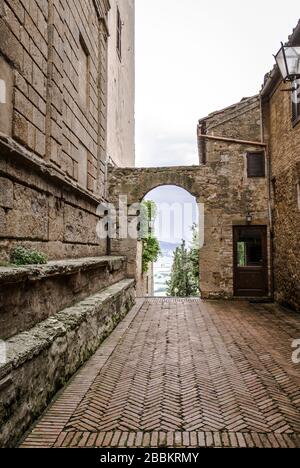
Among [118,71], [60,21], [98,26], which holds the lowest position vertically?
[60,21]

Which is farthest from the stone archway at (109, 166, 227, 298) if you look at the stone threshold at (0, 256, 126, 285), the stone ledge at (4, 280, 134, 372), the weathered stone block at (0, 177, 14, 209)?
the weathered stone block at (0, 177, 14, 209)

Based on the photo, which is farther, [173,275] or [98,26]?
[173,275]

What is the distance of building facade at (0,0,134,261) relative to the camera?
408cm

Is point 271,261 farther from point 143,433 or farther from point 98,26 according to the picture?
point 143,433

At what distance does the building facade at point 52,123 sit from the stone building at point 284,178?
15.7ft

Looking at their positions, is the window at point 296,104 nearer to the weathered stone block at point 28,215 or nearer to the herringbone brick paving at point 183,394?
the herringbone brick paving at point 183,394

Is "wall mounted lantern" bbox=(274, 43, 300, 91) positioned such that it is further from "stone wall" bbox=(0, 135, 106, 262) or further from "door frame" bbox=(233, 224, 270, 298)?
"door frame" bbox=(233, 224, 270, 298)

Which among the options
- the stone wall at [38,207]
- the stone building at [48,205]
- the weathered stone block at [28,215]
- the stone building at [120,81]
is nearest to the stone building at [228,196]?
the stone building at [120,81]

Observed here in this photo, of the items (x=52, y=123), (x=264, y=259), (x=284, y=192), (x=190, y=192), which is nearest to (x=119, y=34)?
(x=190, y=192)

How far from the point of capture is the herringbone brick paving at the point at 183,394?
10.1 feet

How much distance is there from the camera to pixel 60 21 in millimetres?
5898

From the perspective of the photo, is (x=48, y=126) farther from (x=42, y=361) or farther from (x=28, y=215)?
(x=42, y=361)
